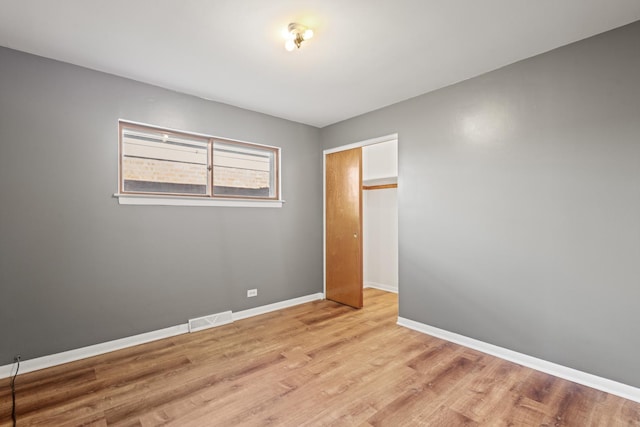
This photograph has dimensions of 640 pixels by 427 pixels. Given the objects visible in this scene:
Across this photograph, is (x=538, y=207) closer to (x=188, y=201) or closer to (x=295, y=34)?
(x=295, y=34)

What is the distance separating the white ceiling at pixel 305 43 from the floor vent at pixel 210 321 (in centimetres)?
252

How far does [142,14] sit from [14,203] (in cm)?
184

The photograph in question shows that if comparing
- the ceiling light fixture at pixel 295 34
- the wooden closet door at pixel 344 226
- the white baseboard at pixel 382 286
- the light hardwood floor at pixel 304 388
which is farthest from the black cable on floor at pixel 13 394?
the white baseboard at pixel 382 286

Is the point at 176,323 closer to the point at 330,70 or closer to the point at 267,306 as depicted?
the point at 267,306

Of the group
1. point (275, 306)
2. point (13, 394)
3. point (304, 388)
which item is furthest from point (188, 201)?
point (304, 388)

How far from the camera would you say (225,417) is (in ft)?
6.09

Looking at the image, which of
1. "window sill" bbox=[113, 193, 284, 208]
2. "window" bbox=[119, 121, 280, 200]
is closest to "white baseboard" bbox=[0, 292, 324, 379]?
"window sill" bbox=[113, 193, 284, 208]

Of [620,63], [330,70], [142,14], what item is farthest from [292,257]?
[620,63]

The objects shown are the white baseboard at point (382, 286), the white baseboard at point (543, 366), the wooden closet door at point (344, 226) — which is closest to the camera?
the white baseboard at point (543, 366)

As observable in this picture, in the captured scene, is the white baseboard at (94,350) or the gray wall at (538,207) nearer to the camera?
the gray wall at (538,207)

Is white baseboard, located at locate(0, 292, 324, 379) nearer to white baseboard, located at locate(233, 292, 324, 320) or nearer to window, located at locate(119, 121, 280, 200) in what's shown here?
white baseboard, located at locate(233, 292, 324, 320)

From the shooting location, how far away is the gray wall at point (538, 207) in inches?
83.2

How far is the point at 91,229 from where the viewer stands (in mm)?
2695

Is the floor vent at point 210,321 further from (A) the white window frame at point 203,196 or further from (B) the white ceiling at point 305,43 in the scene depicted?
(B) the white ceiling at point 305,43
